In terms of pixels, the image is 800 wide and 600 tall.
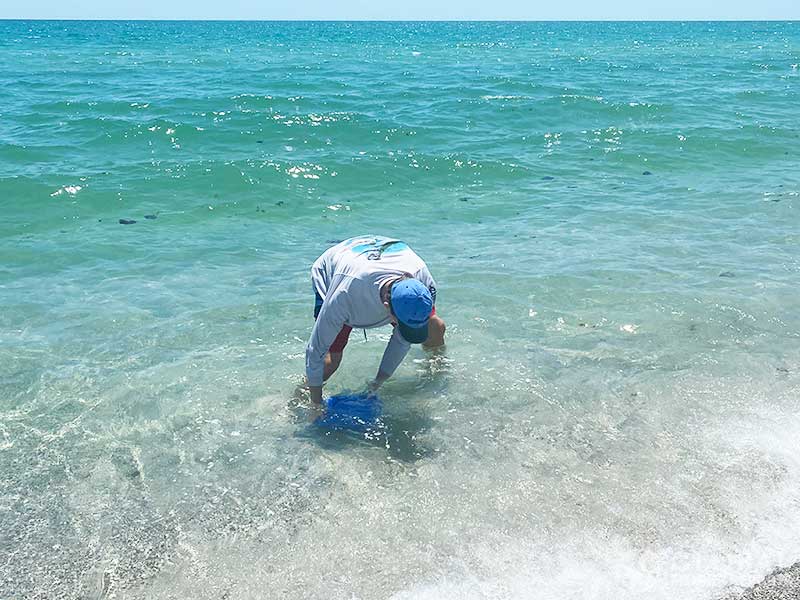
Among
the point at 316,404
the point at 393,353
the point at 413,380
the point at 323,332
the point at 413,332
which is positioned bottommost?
the point at 413,380

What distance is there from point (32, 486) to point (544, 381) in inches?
130

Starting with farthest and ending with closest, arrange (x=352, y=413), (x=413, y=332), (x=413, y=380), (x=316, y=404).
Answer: (x=413, y=380), (x=352, y=413), (x=316, y=404), (x=413, y=332)

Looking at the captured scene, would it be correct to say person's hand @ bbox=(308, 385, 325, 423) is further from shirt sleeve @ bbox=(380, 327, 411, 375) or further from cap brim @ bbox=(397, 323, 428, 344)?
cap brim @ bbox=(397, 323, 428, 344)

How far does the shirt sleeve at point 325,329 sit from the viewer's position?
4.17 metres

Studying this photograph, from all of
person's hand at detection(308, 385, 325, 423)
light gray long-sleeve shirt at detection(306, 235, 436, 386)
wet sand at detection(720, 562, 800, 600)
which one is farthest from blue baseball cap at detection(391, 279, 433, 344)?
wet sand at detection(720, 562, 800, 600)

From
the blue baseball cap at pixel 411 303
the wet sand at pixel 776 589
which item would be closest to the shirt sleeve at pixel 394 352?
the blue baseball cap at pixel 411 303

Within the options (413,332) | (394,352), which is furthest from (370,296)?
(394,352)

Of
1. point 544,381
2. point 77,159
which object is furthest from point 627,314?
point 77,159

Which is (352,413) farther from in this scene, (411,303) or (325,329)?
(411,303)

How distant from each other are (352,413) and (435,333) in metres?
1.04

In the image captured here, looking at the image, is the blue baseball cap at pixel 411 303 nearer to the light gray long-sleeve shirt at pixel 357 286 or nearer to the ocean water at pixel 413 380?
the light gray long-sleeve shirt at pixel 357 286

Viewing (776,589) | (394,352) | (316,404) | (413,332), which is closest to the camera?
(776,589)

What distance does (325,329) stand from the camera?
4.23 m

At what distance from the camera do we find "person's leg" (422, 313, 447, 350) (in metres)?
5.56
